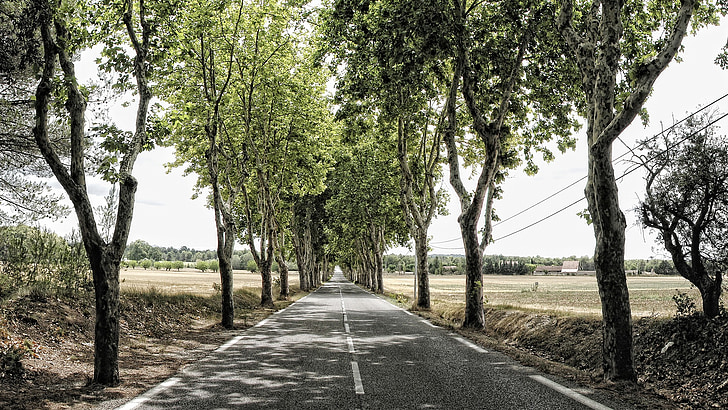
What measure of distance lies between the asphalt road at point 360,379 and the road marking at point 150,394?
0.04 ft

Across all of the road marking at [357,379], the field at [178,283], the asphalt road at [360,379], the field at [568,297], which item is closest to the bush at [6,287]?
the field at [178,283]

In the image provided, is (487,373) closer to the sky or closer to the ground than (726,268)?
closer to the ground

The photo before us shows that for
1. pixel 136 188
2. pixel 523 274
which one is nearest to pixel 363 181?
pixel 136 188

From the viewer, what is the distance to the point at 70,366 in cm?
786

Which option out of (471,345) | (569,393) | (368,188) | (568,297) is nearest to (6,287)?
(471,345)

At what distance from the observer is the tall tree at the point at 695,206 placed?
8.22 meters

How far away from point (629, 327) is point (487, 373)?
89.0 inches

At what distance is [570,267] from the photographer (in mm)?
177250

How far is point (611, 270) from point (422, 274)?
51.4 feet

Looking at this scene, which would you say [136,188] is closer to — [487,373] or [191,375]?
[191,375]

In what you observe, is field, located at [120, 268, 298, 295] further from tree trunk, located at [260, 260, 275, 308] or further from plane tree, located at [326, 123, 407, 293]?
plane tree, located at [326, 123, 407, 293]

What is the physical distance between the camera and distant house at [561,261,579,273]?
173625mm

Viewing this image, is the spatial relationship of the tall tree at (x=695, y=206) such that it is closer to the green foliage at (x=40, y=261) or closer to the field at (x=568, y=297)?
the field at (x=568, y=297)

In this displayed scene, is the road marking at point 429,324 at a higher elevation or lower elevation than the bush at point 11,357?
lower
